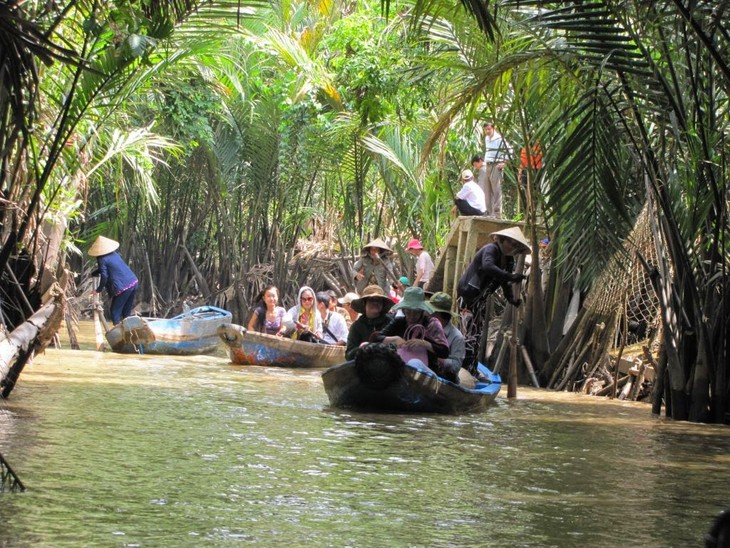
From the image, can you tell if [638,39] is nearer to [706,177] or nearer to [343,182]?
[706,177]

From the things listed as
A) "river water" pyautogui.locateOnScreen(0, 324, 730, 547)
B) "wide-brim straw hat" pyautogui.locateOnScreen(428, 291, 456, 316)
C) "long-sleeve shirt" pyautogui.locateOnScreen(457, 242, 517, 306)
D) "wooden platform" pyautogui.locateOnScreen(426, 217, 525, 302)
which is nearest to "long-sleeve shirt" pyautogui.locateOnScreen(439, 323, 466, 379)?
"wide-brim straw hat" pyautogui.locateOnScreen(428, 291, 456, 316)

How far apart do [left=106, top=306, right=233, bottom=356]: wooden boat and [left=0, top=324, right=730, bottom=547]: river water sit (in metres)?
4.63

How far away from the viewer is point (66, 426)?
9.22 meters

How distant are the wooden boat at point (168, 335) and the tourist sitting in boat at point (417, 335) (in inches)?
275

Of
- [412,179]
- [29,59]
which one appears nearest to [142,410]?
[29,59]

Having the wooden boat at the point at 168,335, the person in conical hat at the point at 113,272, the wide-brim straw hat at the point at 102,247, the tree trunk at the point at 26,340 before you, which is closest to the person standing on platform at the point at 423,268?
the wooden boat at the point at 168,335

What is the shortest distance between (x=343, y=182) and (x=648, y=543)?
2108 cm

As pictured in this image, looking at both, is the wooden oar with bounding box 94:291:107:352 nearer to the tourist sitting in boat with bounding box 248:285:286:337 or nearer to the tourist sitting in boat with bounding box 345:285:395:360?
the tourist sitting in boat with bounding box 248:285:286:337

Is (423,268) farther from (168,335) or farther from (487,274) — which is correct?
(487,274)

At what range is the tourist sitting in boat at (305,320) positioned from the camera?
17578mm

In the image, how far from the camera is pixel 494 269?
43.4 ft

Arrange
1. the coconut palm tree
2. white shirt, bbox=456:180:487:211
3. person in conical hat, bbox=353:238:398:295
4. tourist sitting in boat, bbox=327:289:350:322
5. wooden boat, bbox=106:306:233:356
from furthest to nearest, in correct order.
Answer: person in conical hat, bbox=353:238:398:295 < tourist sitting in boat, bbox=327:289:350:322 < wooden boat, bbox=106:306:233:356 < white shirt, bbox=456:180:487:211 < the coconut palm tree

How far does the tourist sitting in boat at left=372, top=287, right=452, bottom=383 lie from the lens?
440 inches

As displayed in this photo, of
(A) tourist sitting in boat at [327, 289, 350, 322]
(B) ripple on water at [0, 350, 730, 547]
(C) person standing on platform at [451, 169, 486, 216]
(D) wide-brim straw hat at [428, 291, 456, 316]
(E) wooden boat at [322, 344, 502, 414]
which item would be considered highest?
(C) person standing on platform at [451, 169, 486, 216]
